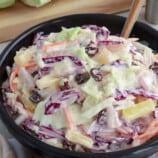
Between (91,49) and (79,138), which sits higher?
(91,49)

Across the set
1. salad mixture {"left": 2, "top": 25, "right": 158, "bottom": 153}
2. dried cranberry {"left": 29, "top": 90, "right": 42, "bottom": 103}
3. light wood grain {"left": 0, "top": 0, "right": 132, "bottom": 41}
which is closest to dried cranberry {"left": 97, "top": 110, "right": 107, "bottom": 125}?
salad mixture {"left": 2, "top": 25, "right": 158, "bottom": 153}

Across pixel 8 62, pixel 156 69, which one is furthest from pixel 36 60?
pixel 156 69

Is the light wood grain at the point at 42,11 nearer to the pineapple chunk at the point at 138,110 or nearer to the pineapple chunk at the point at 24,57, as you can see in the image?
the pineapple chunk at the point at 24,57

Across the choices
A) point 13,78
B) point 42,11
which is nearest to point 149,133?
point 13,78

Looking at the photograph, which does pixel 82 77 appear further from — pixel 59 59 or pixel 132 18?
pixel 132 18

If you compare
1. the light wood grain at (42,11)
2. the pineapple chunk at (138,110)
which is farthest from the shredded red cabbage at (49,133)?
the light wood grain at (42,11)

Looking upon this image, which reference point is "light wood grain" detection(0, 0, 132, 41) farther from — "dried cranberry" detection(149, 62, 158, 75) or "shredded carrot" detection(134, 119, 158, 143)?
"shredded carrot" detection(134, 119, 158, 143)

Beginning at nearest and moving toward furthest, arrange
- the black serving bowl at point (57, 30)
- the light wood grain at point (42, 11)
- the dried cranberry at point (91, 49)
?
the black serving bowl at point (57, 30) < the dried cranberry at point (91, 49) < the light wood grain at point (42, 11)
